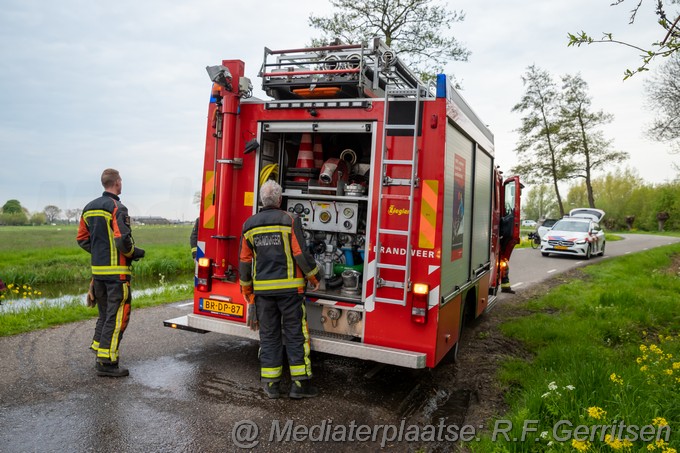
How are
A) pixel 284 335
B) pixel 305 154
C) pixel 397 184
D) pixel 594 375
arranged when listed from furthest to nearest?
pixel 305 154 → pixel 284 335 → pixel 397 184 → pixel 594 375

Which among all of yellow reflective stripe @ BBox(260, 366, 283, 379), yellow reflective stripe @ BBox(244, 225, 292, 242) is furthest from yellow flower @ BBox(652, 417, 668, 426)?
yellow reflective stripe @ BBox(244, 225, 292, 242)

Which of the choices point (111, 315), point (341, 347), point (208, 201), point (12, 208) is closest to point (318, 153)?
point (208, 201)

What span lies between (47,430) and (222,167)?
8.50ft

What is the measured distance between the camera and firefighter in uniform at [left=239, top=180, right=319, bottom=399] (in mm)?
4141

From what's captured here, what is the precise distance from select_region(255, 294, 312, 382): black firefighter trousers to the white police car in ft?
50.2

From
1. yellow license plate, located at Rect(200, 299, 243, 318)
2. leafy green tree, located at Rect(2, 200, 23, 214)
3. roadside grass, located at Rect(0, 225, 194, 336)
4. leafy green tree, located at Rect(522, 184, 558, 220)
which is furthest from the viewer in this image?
leafy green tree, located at Rect(522, 184, 558, 220)

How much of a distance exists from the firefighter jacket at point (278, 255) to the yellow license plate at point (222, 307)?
609 millimetres

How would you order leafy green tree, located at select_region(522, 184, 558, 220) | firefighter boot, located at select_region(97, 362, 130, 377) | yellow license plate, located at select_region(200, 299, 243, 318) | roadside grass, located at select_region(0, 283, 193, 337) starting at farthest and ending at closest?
leafy green tree, located at select_region(522, 184, 558, 220) < roadside grass, located at select_region(0, 283, 193, 337) < yellow license plate, located at select_region(200, 299, 243, 318) < firefighter boot, located at select_region(97, 362, 130, 377)

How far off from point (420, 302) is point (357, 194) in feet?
4.09

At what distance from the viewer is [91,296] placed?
15.1 feet

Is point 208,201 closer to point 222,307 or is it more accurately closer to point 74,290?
point 222,307

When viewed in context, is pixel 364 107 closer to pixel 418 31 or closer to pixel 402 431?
pixel 402 431

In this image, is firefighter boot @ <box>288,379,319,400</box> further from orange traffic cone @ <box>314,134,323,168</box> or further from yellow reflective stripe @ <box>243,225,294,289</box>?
orange traffic cone @ <box>314,134,323,168</box>

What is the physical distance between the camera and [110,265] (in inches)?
175
